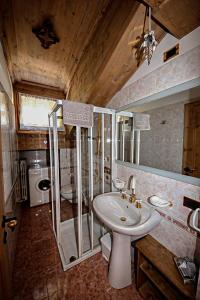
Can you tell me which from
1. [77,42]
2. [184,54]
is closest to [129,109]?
[184,54]

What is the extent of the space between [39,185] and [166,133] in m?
2.68

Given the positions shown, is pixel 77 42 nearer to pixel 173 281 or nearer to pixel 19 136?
pixel 19 136

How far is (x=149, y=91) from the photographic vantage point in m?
1.28

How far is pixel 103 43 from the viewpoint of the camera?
4.13 feet

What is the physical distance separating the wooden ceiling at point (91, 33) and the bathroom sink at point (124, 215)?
1.41 meters

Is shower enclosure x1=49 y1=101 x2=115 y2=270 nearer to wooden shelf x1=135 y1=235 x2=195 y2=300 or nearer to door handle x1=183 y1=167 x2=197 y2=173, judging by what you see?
wooden shelf x1=135 y1=235 x2=195 y2=300

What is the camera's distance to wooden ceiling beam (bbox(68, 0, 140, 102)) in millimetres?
1010

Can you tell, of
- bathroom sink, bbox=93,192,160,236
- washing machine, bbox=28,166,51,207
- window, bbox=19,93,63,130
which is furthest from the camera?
washing machine, bbox=28,166,51,207

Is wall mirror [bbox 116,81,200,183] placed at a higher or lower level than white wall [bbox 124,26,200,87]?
lower

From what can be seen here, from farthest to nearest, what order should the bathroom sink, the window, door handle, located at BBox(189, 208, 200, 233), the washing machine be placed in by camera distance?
the washing machine
the window
the bathroom sink
door handle, located at BBox(189, 208, 200, 233)

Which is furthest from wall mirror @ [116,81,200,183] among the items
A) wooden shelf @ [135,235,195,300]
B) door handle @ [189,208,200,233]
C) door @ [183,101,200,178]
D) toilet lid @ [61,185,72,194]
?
toilet lid @ [61,185,72,194]

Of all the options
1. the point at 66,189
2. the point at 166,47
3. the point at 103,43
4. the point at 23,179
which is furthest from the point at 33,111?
the point at 166,47

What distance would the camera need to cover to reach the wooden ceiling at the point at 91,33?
922mm

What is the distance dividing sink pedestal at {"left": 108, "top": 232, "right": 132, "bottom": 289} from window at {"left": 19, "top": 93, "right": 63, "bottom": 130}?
236 centimetres
